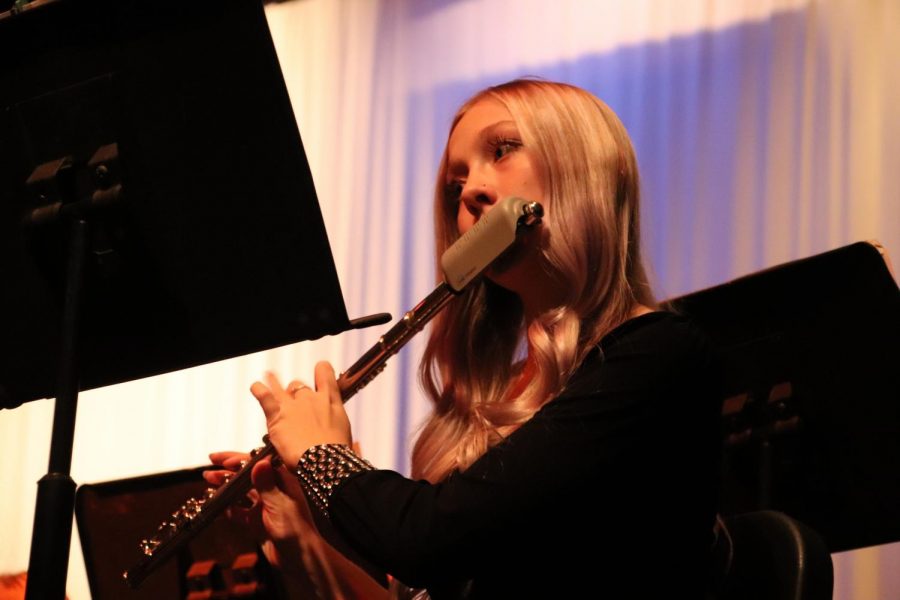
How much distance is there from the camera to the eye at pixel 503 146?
1298mm

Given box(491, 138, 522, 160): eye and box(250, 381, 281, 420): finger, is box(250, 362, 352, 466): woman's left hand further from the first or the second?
box(491, 138, 522, 160): eye

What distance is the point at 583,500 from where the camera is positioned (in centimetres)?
103

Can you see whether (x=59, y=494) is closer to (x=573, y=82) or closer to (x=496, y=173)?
(x=496, y=173)

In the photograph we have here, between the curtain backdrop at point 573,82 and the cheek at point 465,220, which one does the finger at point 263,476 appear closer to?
the cheek at point 465,220

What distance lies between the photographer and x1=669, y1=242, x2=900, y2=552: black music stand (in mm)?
1425

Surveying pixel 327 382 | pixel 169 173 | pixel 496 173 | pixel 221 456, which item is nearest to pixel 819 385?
pixel 496 173

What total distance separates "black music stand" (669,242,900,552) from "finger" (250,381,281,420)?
0.58 meters

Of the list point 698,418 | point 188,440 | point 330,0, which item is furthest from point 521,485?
point 330,0

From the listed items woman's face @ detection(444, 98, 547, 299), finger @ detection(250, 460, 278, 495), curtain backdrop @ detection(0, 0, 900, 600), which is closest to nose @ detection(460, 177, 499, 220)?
woman's face @ detection(444, 98, 547, 299)

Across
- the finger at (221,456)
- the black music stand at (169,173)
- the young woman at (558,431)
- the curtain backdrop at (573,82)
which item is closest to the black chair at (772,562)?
the young woman at (558,431)

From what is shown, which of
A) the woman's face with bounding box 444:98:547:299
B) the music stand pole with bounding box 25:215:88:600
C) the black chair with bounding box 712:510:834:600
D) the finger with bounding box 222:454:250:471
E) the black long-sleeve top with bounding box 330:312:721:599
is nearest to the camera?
the music stand pole with bounding box 25:215:88:600

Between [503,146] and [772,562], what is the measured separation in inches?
22.5

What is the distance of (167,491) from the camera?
139 centimetres

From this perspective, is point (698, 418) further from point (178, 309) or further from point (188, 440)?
point (188, 440)
